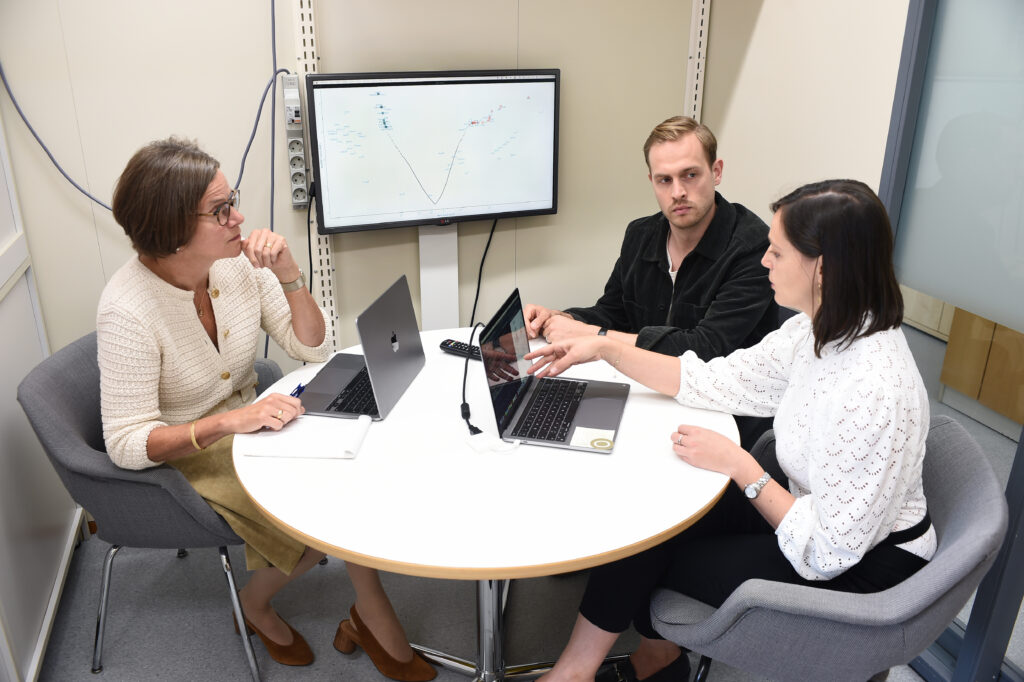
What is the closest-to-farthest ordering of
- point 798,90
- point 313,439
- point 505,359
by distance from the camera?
point 313,439
point 505,359
point 798,90

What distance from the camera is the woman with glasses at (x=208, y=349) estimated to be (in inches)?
65.6

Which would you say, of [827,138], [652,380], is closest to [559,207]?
[827,138]

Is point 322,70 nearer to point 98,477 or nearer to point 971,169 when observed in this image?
point 98,477

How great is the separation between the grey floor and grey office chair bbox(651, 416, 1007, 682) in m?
0.53

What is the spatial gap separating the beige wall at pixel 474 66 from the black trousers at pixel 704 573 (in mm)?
1359

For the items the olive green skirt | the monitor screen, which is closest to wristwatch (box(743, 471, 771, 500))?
the olive green skirt

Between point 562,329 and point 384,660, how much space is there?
979 millimetres

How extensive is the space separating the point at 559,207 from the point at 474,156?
19.0 inches

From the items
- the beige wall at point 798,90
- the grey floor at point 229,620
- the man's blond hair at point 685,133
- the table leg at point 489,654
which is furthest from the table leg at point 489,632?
the beige wall at point 798,90

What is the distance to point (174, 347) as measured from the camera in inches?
69.4

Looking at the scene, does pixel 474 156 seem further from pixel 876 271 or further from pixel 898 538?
pixel 898 538

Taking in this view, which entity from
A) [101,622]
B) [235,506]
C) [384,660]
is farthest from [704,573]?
[101,622]

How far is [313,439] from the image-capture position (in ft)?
5.34

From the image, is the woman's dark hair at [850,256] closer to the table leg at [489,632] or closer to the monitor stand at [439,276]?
the table leg at [489,632]
